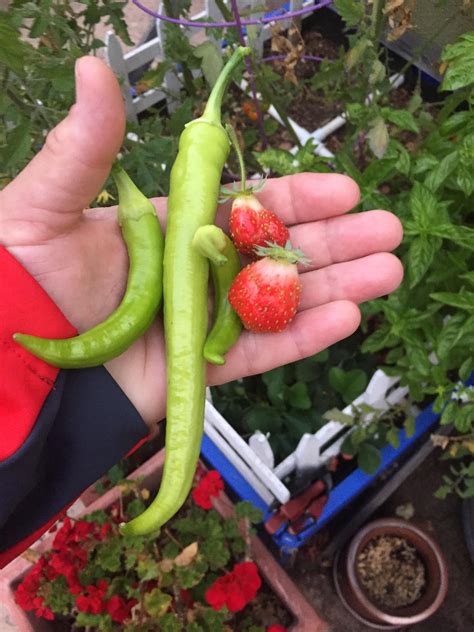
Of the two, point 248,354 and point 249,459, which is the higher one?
point 248,354

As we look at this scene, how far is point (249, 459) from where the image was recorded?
96.9 inches

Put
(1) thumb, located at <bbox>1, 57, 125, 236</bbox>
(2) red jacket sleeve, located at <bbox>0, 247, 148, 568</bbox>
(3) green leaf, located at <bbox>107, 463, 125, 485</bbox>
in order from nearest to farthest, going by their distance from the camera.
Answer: (1) thumb, located at <bbox>1, 57, 125, 236</bbox> < (2) red jacket sleeve, located at <bbox>0, 247, 148, 568</bbox> < (3) green leaf, located at <bbox>107, 463, 125, 485</bbox>

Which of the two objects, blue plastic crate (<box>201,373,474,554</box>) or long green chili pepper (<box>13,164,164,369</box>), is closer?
long green chili pepper (<box>13,164,164,369</box>)

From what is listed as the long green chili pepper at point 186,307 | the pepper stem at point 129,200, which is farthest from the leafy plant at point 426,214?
the pepper stem at point 129,200

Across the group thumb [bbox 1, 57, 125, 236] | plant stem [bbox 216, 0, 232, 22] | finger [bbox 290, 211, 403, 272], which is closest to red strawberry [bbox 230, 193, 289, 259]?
finger [bbox 290, 211, 403, 272]

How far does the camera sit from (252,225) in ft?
5.94

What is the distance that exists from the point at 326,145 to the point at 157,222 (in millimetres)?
1876

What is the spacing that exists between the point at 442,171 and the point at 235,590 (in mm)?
1544

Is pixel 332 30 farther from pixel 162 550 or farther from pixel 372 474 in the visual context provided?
pixel 162 550

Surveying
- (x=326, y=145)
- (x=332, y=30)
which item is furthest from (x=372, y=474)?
(x=332, y=30)

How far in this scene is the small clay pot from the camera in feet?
8.21

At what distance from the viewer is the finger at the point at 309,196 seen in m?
2.03

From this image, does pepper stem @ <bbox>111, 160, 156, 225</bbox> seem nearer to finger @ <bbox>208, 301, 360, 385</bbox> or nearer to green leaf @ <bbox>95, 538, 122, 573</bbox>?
finger @ <bbox>208, 301, 360, 385</bbox>

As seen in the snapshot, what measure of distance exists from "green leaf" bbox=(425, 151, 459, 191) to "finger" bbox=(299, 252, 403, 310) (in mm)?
260
